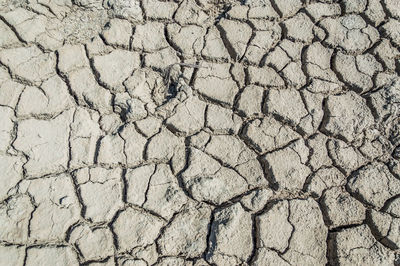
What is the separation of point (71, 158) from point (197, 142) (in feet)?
2.38

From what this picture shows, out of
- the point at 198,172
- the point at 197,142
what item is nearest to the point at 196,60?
the point at 197,142

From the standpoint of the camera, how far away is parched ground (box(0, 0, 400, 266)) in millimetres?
2023

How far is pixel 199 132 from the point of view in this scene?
236cm

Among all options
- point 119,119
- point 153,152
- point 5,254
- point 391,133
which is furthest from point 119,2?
point 391,133

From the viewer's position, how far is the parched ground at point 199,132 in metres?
2.02

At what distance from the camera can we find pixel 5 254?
1951mm

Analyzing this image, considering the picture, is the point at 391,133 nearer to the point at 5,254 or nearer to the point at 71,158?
the point at 71,158

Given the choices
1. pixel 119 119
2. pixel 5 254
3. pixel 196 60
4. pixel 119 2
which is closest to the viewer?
pixel 5 254

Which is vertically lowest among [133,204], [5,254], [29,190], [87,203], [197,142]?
[5,254]

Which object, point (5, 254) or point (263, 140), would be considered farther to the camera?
point (263, 140)

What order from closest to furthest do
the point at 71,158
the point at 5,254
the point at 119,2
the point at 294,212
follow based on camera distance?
1. the point at 5,254
2. the point at 294,212
3. the point at 71,158
4. the point at 119,2

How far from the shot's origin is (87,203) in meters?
2.11

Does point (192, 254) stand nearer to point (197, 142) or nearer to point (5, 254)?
point (197, 142)

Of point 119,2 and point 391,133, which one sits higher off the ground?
point 391,133
